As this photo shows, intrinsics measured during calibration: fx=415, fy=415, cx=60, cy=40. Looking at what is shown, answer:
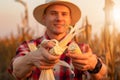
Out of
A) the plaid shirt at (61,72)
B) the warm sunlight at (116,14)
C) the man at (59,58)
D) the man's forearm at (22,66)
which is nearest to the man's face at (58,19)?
the man at (59,58)

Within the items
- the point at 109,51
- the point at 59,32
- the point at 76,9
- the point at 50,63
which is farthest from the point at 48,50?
the point at 109,51

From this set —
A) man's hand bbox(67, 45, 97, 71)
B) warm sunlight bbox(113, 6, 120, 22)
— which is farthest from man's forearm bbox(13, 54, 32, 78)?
warm sunlight bbox(113, 6, 120, 22)

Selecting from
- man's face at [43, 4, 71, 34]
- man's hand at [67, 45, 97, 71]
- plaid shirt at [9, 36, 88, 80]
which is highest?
man's face at [43, 4, 71, 34]

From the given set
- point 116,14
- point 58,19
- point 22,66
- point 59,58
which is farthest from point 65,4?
point 116,14

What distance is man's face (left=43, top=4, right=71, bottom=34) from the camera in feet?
6.07

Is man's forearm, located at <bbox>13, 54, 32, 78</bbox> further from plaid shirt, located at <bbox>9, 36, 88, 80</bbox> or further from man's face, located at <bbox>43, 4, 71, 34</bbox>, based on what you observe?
man's face, located at <bbox>43, 4, 71, 34</bbox>

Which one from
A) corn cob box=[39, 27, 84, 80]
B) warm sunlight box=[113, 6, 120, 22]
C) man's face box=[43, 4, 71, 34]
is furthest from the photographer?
warm sunlight box=[113, 6, 120, 22]

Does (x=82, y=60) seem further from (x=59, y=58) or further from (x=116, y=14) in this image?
(x=116, y=14)

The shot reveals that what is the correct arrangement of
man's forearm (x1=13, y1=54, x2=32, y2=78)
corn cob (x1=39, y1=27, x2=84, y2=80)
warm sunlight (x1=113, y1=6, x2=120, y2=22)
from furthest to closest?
warm sunlight (x1=113, y1=6, x2=120, y2=22), man's forearm (x1=13, y1=54, x2=32, y2=78), corn cob (x1=39, y1=27, x2=84, y2=80)

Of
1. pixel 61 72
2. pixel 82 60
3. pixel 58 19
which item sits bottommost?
pixel 61 72

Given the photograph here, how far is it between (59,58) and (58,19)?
0.18m

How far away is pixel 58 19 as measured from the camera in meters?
1.85

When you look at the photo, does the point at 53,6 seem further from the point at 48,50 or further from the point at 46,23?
the point at 48,50

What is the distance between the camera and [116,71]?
11.2ft
